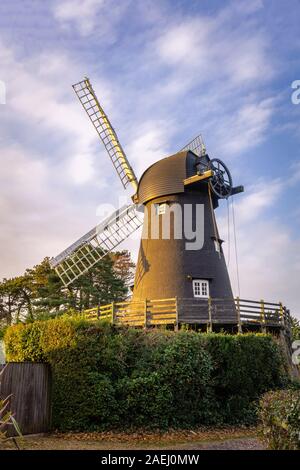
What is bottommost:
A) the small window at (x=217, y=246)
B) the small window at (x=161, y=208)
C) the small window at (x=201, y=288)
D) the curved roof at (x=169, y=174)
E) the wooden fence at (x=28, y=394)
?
the wooden fence at (x=28, y=394)

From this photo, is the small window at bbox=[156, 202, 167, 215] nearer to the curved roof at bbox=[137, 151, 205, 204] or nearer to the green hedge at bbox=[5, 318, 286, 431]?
the curved roof at bbox=[137, 151, 205, 204]

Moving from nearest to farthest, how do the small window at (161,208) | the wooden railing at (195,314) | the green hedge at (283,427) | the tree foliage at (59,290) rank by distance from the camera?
the green hedge at (283,427), the wooden railing at (195,314), the small window at (161,208), the tree foliage at (59,290)

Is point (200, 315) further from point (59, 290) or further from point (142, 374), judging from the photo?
point (59, 290)

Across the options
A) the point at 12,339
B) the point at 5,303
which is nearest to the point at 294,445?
the point at 12,339

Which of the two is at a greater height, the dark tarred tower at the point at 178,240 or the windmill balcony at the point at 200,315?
the dark tarred tower at the point at 178,240

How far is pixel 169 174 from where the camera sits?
19.6m

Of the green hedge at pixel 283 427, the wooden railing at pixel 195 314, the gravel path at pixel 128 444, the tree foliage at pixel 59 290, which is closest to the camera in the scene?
the green hedge at pixel 283 427

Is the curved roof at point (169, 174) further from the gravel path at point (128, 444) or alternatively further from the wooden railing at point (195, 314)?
the gravel path at point (128, 444)

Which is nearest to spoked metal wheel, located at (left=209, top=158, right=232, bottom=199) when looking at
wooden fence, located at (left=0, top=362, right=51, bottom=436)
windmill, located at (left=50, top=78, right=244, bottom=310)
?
windmill, located at (left=50, top=78, right=244, bottom=310)

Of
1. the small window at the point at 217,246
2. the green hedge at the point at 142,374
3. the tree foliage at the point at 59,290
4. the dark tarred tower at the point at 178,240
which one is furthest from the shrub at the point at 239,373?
Answer: the tree foliage at the point at 59,290

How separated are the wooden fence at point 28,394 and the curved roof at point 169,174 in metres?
10.6

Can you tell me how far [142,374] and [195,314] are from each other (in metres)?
5.91

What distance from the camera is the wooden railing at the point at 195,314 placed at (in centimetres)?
1620

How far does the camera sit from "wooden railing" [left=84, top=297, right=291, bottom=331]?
16203mm
